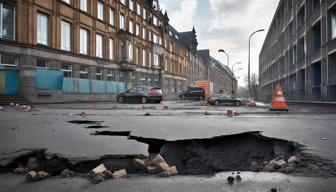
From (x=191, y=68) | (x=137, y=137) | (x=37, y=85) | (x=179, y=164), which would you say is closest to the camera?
(x=179, y=164)

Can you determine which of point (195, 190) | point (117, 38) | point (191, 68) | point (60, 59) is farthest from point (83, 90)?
point (191, 68)

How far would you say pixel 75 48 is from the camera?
23.9 metres

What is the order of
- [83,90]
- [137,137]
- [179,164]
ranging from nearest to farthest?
[179,164] → [137,137] → [83,90]

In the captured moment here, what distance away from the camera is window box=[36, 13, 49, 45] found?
2005 cm

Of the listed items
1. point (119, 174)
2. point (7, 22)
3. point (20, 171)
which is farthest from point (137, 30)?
point (119, 174)

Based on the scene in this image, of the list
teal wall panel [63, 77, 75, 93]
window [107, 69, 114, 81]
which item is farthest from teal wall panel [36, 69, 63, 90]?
window [107, 69, 114, 81]

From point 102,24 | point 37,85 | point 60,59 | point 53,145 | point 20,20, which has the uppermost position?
point 102,24

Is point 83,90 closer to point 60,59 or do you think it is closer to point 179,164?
point 60,59

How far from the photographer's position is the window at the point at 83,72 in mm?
24906

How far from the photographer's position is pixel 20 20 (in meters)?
18.4

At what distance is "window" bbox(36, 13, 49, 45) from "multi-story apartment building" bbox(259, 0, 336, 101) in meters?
22.6

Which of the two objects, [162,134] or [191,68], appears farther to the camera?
[191,68]

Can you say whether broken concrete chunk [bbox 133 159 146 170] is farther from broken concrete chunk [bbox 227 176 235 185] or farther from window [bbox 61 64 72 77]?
window [bbox 61 64 72 77]

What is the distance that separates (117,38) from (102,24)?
346 cm
